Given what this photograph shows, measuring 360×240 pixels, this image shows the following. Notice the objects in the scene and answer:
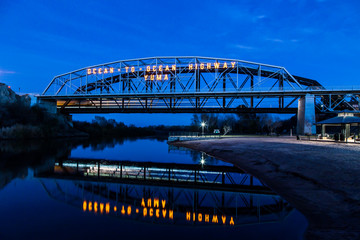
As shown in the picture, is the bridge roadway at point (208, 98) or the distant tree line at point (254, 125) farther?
the distant tree line at point (254, 125)

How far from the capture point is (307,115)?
2039 inches

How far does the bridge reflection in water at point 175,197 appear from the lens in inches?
354

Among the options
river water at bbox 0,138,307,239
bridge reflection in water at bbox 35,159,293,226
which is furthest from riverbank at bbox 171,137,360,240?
bridge reflection in water at bbox 35,159,293,226

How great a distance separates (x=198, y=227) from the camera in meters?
7.99

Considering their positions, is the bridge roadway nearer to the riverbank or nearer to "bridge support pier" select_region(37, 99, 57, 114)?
"bridge support pier" select_region(37, 99, 57, 114)

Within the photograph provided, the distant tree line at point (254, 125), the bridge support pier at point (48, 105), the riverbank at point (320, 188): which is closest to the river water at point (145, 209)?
the riverbank at point (320, 188)

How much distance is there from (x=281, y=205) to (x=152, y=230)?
5325 millimetres

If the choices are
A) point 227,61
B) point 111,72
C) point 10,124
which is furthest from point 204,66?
point 10,124

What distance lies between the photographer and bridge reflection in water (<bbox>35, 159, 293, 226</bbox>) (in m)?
8.98

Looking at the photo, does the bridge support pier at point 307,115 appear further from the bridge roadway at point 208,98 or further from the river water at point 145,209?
the river water at point 145,209

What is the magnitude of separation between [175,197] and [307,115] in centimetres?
4839

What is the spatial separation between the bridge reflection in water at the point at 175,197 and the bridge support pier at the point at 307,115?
40761 millimetres

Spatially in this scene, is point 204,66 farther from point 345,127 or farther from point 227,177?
point 227,177

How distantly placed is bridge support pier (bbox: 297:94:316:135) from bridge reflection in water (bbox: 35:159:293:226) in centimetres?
4076
